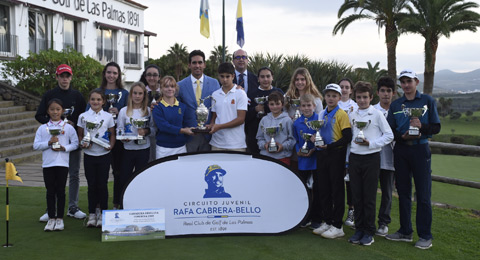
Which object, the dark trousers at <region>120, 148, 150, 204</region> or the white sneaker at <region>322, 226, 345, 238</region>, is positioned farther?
the dark trousers at <region>120, 148, 150, 204</region>

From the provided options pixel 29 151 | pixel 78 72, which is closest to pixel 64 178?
pixel 29 151

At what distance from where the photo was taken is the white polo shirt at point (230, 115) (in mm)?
5301

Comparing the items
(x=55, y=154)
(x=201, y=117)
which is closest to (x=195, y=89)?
(x=201, y=117)

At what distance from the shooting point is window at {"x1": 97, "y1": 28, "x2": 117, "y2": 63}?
1210 inches

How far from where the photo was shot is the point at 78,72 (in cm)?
1455

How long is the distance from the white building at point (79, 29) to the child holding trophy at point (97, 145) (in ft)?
46.6

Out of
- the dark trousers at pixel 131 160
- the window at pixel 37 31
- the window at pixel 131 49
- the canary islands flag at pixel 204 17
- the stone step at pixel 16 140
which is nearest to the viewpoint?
the dark trousers at pixel 131 160

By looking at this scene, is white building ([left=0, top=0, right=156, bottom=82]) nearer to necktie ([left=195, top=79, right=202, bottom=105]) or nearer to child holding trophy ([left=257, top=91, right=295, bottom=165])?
necktie ([left=195, top=79, right=202, bottom=105])

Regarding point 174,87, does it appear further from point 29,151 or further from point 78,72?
point 78,72

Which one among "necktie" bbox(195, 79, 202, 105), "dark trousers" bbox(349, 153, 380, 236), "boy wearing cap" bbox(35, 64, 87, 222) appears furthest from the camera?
"necktie" bbox(195, 79, 202, 105)

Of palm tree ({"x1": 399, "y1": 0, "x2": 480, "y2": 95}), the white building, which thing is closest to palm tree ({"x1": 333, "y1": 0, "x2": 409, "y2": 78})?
palm tree ({"x1": 399, "y1": 0, "x2": 480, "y2": 95})

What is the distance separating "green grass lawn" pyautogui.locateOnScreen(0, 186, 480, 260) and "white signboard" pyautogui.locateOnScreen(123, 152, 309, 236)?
15 centimetres

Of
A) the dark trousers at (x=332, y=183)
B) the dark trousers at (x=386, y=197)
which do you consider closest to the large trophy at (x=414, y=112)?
the dark trousers at (x=332, y=183)

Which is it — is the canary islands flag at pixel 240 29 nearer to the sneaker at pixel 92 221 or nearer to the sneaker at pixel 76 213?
the sneaker at pixel 76 213
